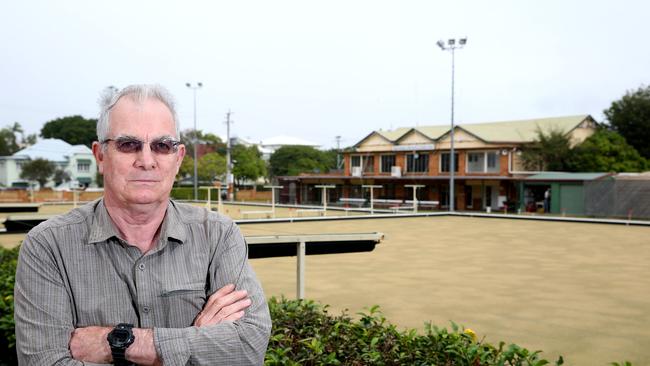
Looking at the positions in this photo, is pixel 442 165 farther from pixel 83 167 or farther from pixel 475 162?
pixel 83 167

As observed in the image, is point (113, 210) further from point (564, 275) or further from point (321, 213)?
point (321, 213)

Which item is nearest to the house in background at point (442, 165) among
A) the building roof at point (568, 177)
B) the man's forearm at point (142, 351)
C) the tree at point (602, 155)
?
the building roof at point (568, 177)

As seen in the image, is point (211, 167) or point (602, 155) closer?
point (602, 155)

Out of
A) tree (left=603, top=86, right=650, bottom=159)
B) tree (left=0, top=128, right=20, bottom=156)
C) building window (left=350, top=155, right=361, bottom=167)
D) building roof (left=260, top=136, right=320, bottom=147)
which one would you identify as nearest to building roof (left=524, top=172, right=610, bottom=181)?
building window (left=350, top=155, right=361, bottom=167)

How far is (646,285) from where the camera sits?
12.0m

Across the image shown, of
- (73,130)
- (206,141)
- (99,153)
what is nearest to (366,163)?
(99,153)

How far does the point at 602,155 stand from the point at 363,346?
46052 millimetres

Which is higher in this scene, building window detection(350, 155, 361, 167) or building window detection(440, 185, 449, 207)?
building window detection(350, 155, 361, 167)

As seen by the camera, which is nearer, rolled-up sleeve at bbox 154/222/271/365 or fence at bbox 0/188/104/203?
rolled-up sleeve at bbox 154/222/271/365

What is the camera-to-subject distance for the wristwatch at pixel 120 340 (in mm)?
2193

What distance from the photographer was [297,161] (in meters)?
80.2

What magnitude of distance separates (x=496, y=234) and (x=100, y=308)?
22229 mm

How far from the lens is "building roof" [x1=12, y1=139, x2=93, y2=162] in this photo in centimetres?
8069

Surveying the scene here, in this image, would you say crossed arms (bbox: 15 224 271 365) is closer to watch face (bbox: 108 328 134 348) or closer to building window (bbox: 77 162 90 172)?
watch face (bbox: 108 328 134 348)
